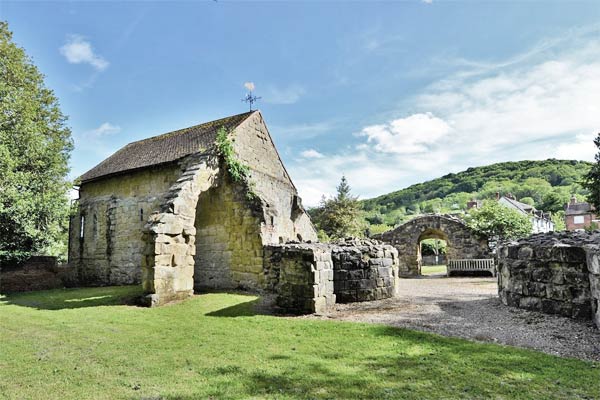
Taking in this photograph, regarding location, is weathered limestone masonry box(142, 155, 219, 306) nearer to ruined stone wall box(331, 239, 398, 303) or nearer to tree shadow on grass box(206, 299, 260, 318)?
tree shadow on grass box(206, 299, 260, 318)

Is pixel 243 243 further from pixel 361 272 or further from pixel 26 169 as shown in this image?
pixel 26 169

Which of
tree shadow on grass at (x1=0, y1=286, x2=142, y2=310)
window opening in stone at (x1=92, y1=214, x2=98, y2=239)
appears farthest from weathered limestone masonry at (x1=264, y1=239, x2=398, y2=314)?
window opening in stone at (x1=92, y1=214, x2=98, y2=239)

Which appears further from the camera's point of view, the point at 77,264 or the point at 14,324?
the point at 77,264

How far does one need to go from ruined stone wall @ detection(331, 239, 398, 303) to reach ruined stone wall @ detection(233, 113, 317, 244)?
424 centimetres

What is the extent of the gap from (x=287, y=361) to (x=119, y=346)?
127 inches

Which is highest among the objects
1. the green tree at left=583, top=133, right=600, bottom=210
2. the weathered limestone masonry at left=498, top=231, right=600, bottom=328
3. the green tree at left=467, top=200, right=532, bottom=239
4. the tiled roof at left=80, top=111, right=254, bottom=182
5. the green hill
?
the green hill

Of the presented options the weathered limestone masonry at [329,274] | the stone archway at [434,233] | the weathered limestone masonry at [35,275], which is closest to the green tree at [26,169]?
the weathered limestone masonry at [35,275]

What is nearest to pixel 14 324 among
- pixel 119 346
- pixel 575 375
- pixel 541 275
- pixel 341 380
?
pixel 119 346

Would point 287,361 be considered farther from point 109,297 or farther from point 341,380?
point 109,297

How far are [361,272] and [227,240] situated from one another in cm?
557

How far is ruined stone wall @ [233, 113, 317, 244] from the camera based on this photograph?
14.9 metres

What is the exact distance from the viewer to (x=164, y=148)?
17719 mm

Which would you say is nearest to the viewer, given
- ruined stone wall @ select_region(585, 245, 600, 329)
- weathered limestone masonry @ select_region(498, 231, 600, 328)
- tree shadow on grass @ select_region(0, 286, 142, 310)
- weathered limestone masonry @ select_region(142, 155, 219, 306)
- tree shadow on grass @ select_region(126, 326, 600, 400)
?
tree shadow on grass @ select_region(126, 326, 600, 400)

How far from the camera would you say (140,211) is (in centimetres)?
1625
